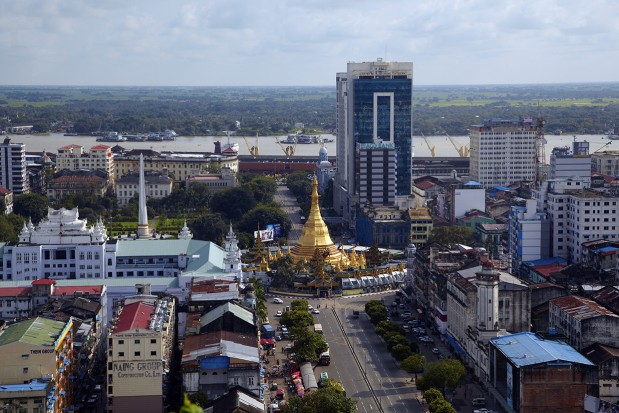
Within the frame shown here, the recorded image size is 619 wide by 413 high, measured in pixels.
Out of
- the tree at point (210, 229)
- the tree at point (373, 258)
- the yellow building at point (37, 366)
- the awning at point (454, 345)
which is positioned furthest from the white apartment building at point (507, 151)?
the yellow building at point (37, 366)

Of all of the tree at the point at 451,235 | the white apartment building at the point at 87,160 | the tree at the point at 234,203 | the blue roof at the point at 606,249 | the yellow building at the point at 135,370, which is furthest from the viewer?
the white apartment building at the point at 87,160

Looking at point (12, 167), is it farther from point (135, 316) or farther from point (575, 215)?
point (135, 316)

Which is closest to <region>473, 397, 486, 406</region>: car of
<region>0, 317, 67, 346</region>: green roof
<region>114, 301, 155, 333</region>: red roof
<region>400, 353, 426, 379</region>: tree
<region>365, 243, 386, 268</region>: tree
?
<region>400, 353, 426, 379</region>: tree

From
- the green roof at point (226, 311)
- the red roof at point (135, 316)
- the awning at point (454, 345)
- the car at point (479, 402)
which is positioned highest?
the red roof at point (135, 316)

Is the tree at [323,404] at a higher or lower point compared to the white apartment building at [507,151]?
lower

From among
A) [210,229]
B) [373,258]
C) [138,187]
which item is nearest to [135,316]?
[373,258]

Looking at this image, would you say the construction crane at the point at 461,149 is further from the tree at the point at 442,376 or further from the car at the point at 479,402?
the car at the point at 479,402

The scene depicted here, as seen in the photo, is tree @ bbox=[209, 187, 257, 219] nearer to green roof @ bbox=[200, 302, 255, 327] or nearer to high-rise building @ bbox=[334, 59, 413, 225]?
high-rise building @ bbox=[334, 59, 413, 225]
